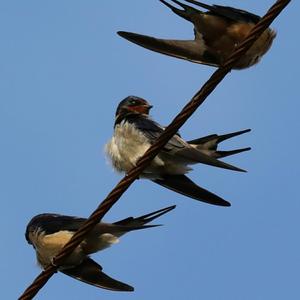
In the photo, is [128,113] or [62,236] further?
[128,113]

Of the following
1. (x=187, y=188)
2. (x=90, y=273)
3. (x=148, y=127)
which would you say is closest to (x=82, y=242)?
(x=90, y=273)

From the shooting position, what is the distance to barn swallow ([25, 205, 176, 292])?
562 cm

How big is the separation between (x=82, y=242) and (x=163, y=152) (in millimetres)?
761

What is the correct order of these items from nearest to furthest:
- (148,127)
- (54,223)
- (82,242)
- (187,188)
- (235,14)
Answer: (235,14) < (82,242) < (187,188) < (54,223) < (148,127)

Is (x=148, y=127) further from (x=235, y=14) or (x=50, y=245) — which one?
(x=235, y=14)

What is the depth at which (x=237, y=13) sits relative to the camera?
561 cm

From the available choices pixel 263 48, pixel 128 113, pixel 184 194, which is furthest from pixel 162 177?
pixel 263 48

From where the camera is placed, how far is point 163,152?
6082 millimetres

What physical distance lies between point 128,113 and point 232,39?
126cm

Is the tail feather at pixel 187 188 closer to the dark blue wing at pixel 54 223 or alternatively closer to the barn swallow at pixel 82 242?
the barn swallow at pixel 82 242

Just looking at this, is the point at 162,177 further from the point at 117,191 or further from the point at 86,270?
the point at 117,191

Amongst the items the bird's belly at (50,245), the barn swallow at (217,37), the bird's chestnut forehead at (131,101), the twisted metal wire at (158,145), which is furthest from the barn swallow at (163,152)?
the twisted metal wire at (158,145)

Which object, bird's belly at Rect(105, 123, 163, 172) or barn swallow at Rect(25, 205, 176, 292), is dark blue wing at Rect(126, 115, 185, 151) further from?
barn swallow at Rect(25, 205, 176, 292)

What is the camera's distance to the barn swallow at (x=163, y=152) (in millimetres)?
5824
